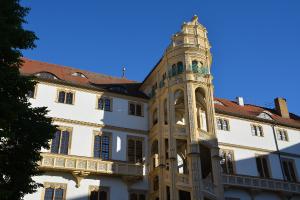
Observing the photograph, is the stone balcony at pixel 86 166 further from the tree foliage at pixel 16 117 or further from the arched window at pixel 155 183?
the tree foliage at pixel 16 117

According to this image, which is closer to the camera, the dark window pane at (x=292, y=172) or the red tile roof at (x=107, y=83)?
the red tile roof at (x=107, y=83)

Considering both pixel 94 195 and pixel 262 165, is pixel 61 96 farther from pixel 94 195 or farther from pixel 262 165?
pixel 262 165

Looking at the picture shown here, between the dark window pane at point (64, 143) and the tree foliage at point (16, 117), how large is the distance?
12.7 metres

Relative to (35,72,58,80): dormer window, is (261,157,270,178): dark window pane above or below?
below

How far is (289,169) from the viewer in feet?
132

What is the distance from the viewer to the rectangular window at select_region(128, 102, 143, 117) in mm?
36000

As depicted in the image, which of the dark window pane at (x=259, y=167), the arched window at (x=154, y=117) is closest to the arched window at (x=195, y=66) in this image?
the arched window at (x=154, y=117)

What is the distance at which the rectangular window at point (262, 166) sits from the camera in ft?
126

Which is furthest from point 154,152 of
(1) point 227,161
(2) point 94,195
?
(1) point 227,161

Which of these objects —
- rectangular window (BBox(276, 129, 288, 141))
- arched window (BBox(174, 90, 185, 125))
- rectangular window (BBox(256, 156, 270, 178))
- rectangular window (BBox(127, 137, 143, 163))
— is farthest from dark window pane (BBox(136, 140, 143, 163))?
rectangular window (BBox(276, 129, 288, 141))

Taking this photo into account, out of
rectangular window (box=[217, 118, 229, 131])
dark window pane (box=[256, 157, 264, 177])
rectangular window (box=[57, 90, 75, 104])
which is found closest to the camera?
rectangular window (box=[57, 90, 75, 104])

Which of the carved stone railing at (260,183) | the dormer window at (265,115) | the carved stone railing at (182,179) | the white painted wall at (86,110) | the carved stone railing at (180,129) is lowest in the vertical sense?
the carved stone railing at (182,179)

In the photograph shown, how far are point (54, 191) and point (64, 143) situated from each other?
13.5 feet

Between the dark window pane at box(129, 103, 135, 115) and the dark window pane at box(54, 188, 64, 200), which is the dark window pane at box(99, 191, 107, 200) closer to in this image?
A: the dark window pane at box(54, 188, 64, 200)
